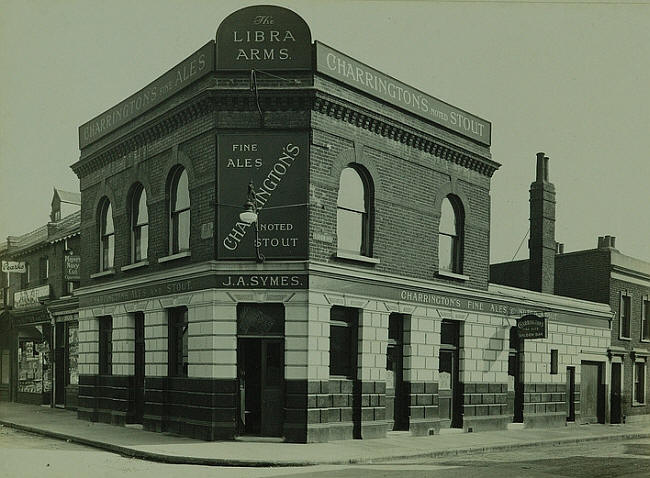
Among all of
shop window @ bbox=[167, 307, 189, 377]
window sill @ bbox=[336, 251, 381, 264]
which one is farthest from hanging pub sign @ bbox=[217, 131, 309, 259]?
shop window @ bbox=[167, 307, 189, 377]

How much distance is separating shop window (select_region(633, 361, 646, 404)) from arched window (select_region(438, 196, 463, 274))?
40.6ft

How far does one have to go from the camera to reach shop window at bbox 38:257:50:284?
3100 cm

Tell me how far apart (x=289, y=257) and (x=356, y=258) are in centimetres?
196

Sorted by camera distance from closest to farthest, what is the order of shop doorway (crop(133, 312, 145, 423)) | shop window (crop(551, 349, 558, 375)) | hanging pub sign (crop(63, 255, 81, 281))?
shop doorway (crop(133, 312, 145, 423)) → shop window (crop(551, 349, 558, 375)) → hanging pub sign (crop(63, 255, 81, 281))

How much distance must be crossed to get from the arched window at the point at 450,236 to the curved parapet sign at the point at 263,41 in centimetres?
688

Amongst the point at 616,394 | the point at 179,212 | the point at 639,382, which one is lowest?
the point at 616,394

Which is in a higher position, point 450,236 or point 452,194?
point 452,194

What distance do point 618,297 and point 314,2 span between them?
828 inches

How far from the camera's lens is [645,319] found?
30062 mm

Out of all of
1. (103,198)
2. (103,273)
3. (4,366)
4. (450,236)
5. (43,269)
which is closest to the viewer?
(450,236)

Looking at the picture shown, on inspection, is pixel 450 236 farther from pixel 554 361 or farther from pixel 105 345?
pixel 105 345

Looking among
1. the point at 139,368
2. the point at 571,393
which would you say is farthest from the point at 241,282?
the point at 571,393

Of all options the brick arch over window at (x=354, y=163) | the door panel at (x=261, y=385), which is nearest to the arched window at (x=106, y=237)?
the door panel at (x=261, y=385)

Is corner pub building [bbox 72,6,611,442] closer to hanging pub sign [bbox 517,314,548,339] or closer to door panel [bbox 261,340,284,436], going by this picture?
door panel [bbox 261,340,284,436]
